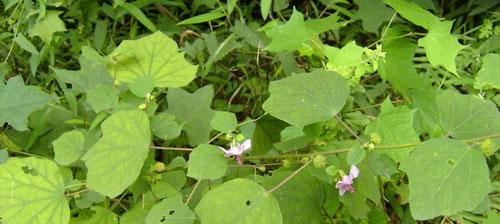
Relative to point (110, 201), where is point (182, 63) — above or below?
above

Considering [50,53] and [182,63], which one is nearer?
[182,63]

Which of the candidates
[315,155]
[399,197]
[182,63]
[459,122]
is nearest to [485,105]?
[459,122]

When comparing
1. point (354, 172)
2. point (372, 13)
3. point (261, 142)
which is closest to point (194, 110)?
point (261, 142)

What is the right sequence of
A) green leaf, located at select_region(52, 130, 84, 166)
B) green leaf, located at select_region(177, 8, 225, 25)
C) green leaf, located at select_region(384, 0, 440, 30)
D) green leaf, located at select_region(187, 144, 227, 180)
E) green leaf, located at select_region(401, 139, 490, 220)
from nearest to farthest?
green leaf, located at select_region(401, 139, 490, 220) < green leaf, located at select_region(187, 144, 227, 180) < green leaf, located at select_region(52, 130, 84, 166) < green leaf, located at select_region(384, 0, 440, 30) < green leaf, located at select_region(177, 8, 225, 25)

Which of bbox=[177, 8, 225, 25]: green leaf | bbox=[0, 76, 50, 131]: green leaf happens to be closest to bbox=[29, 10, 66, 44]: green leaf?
bbox=[177, 8, 225, 25]: green leaf

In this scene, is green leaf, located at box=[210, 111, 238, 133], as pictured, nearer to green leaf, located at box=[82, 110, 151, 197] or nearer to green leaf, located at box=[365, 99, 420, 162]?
green leaf, located at box=[82, 110, 151, 197]

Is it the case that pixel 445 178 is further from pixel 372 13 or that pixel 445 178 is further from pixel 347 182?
pixel 372 13

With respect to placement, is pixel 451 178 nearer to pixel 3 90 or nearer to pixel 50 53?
pixel 3 90
